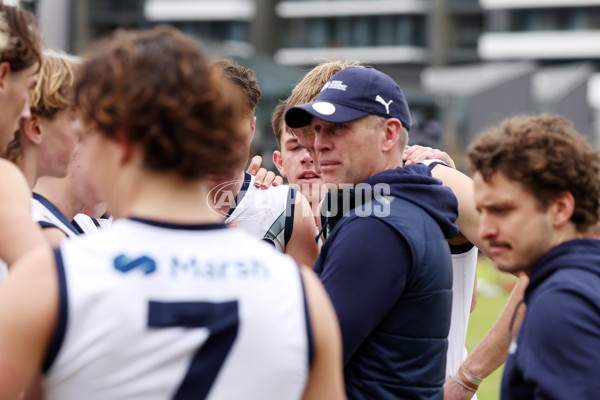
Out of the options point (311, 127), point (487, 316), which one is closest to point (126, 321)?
point (311, 127)

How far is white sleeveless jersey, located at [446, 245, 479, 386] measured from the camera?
3.80 m

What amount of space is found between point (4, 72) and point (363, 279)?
130cm

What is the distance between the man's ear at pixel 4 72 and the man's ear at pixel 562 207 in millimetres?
1614

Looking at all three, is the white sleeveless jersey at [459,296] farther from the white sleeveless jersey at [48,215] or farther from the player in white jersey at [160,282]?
the player in white jersey at [160,282]

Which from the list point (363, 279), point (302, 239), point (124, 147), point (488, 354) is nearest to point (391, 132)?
point (363, 279)

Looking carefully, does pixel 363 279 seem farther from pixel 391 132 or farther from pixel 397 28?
pixel 397 28

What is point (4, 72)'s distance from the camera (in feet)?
8.25

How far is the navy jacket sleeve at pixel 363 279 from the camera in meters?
2.92

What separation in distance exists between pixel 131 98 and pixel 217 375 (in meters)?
0.63

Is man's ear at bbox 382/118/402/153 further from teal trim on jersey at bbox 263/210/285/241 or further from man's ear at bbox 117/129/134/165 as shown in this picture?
man's ear at bbox 117/129/134/165

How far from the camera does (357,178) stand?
338 centimetres

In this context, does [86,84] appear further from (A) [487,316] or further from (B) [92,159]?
(A) [487,316]

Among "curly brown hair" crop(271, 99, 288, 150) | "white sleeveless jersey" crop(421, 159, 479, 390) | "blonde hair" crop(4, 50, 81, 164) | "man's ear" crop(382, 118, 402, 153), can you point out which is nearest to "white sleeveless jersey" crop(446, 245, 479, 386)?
"white sleeveless jersey" crop(421, 159, 479, 390)

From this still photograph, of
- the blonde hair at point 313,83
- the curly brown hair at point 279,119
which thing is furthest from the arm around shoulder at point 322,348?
the curly brown hair at point 279,119
